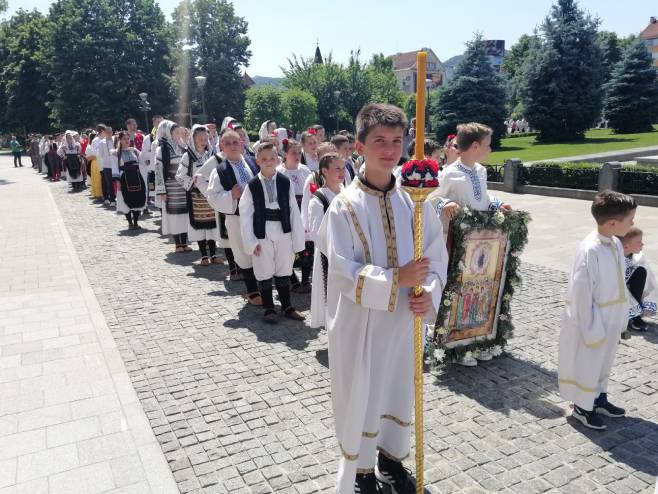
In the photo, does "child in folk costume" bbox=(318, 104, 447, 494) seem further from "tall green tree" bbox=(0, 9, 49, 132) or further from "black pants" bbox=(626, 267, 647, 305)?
"tall green tree" bbox=(0, 9, 49, 132)

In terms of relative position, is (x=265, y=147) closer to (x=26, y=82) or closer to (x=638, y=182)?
(x=638, y=182)

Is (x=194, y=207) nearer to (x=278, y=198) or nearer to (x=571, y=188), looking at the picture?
(x=278, y=198)

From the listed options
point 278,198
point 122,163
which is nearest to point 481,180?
point 278,198

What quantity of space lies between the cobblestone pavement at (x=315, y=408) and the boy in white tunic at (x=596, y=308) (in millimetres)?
342

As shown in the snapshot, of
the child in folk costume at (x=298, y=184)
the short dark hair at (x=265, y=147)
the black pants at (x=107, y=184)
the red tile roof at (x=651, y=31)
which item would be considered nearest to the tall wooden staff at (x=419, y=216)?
the short dark hair at (x=265, y=147)

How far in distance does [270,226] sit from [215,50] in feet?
188

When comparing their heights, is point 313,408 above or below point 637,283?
below

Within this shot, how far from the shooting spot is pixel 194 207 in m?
9.30

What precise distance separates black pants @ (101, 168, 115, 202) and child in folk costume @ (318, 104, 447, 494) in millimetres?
15086

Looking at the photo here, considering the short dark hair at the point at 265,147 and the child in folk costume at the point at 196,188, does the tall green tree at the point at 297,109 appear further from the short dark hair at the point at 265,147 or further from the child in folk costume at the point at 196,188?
the short dark hair at the point at 265,147

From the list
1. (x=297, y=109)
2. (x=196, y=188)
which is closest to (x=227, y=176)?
(x=196, y=188)

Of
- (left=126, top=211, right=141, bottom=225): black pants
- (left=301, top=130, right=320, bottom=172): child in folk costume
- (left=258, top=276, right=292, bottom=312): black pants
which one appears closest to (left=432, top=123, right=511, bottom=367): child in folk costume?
(left=258, top=276, right=292, bottom=312): black pants

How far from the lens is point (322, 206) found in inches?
230

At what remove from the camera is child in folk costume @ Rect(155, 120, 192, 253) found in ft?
33.0
